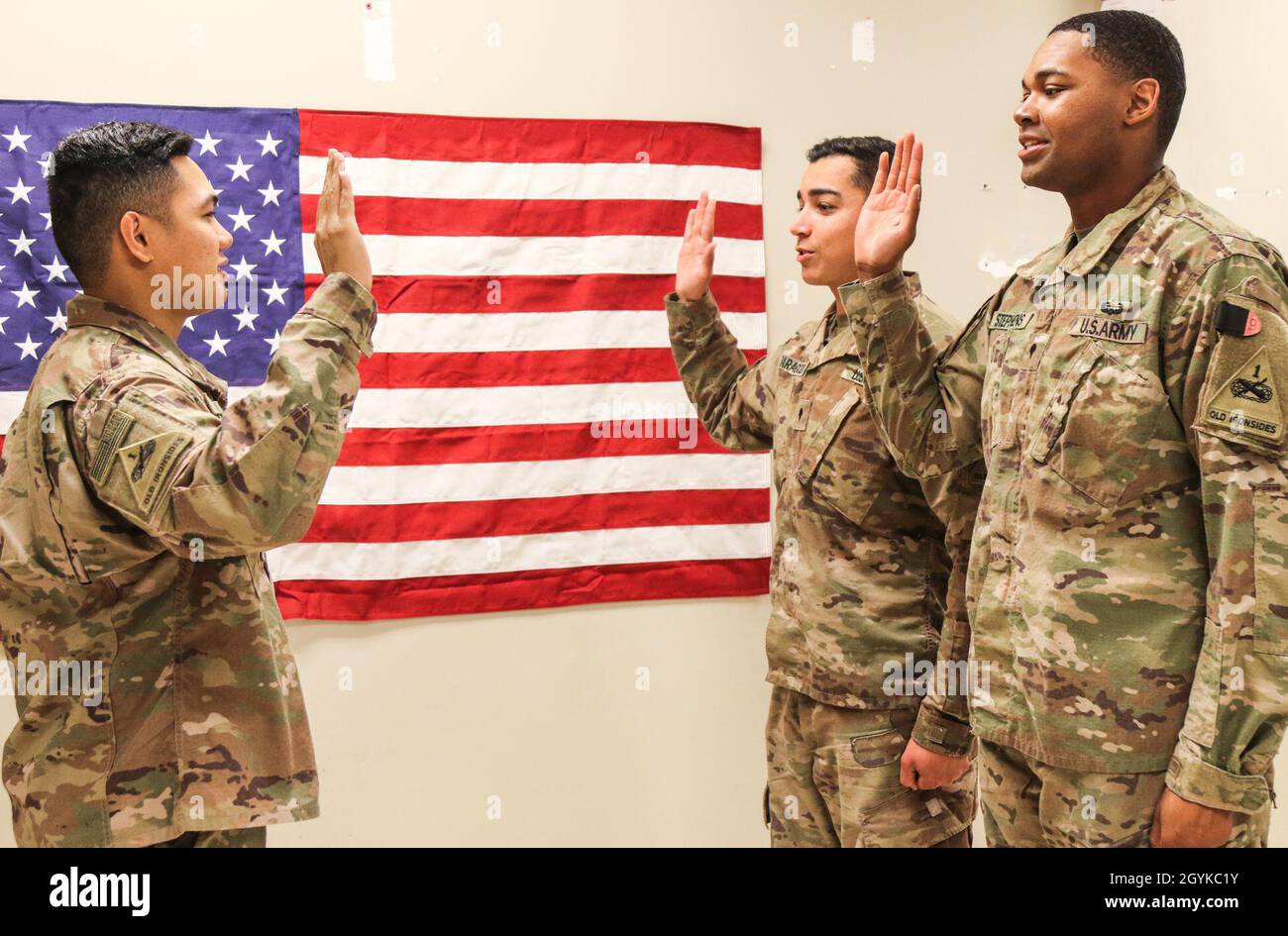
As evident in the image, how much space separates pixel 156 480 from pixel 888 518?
1253 mm

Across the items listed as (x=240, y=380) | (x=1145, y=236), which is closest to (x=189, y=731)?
(x=240, y=380)

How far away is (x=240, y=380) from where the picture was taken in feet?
8.51

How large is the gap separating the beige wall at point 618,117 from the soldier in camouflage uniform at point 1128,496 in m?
1.32

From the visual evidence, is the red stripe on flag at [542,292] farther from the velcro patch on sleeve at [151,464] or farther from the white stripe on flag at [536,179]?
the velcro patch on sleeve at [151,464]

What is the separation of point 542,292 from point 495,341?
0.57 feet

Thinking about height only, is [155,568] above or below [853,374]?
below

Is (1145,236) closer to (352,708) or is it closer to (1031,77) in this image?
(1031,77)

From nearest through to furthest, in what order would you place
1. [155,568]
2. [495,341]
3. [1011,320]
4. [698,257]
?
1. [155,568]
2. [1011,320]
3. [698,257]
4. [495,341]

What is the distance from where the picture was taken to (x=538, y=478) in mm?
2781

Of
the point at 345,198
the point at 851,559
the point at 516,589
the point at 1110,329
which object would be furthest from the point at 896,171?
the point at 516,589

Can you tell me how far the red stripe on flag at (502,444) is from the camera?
8.77 feet

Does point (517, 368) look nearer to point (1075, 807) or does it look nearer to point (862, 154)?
point (862, 154)

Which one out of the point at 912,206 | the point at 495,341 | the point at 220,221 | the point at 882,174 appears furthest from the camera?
the point at 495,341

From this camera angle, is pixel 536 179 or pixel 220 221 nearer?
pixel 220 221
